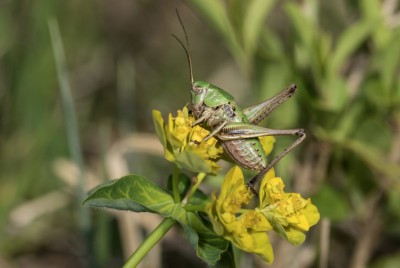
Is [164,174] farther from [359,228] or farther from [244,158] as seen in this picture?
[244,158]

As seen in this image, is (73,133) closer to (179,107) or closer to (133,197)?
(133,197)

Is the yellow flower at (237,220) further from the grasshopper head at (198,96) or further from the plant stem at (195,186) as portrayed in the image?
the grasshopper head at (198,96)

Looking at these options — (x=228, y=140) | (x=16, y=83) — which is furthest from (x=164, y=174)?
(x=228, y=140)

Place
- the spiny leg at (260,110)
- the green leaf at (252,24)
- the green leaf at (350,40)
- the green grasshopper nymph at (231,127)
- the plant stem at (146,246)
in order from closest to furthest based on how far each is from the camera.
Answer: the plant stem at (146,246)
the green grasshopper nymph at (231,127)
the spiny leg at (260,110)
the green leaf at (350,40)
the green leaf at (252,24)

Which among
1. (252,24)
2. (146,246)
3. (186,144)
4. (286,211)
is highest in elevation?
(252,24)

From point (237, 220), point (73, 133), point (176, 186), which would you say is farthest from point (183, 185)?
point (73, 133)

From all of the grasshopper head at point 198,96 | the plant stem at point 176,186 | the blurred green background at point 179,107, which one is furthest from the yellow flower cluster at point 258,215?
the blurred green background at point 179,107
